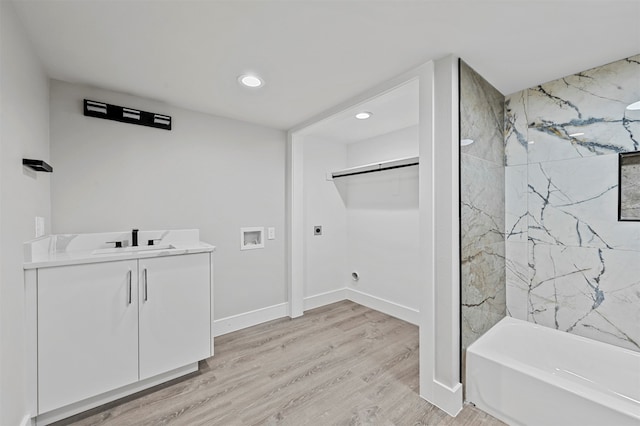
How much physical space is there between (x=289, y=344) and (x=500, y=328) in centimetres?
188

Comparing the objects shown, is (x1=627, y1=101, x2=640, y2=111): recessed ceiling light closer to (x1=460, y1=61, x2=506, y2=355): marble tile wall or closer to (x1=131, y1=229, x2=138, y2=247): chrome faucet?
(x1=460, y1=61, x2=506, y2=355): marble tile wall

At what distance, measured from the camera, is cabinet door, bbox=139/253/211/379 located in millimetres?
1895

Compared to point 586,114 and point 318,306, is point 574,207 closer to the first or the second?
point 586,114

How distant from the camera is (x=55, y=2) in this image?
130 cm

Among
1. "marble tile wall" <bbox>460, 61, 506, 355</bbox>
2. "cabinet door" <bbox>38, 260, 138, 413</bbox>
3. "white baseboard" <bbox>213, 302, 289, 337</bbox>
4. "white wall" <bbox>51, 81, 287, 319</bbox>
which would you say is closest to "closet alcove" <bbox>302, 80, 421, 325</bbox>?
"white baseboard" <bbox>213, 302, 289, 337</bbox>

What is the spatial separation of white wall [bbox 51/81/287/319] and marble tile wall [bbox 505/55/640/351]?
2.45 meters

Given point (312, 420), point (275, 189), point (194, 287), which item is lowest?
point (312, 420)

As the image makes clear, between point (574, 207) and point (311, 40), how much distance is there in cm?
229

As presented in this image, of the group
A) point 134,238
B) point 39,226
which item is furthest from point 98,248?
point 39,226

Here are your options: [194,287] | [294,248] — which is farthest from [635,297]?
[194,287]

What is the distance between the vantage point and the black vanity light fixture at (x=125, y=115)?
214cm

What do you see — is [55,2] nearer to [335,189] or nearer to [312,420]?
[312,420]

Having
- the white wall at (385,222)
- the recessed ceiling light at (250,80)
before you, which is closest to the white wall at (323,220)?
the white wall at (385,222)

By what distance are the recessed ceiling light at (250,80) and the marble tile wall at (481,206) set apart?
1482 mm
